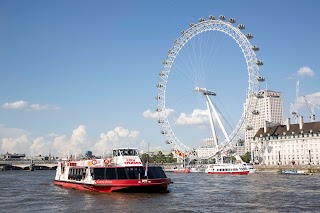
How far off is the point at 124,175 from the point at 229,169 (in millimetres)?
70601

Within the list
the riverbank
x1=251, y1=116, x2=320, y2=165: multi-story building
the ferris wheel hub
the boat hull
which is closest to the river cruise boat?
the boat hull

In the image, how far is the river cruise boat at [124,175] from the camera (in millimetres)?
44031

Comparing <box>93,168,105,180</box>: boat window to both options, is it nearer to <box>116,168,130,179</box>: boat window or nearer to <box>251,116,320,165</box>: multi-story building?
<box>116,168,130,179</box>: boat window

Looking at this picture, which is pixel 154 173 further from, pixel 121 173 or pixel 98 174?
pixel 98 174

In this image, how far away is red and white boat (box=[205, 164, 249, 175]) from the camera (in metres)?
107

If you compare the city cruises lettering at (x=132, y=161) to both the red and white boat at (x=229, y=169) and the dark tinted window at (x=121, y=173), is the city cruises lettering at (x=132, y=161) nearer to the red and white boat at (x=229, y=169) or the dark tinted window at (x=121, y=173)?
the dark tinted window at (x=121, y=173)

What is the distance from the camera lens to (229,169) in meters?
110

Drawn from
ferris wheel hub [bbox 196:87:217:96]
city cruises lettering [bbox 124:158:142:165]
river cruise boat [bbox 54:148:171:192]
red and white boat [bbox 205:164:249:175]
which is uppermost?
ferris wheel hub [bbox 196:87:217:96]

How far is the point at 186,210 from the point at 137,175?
1252cm

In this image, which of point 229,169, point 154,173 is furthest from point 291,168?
point 154,173

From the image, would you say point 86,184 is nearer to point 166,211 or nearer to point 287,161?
point 166,211

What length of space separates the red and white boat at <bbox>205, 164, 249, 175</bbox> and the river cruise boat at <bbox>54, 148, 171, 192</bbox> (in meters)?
64.0

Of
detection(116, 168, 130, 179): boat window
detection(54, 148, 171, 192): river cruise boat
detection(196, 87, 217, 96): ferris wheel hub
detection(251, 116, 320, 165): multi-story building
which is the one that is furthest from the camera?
detection(251, 116, 320, 165): multi-story building

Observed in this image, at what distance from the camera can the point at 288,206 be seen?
34438 millimetres
